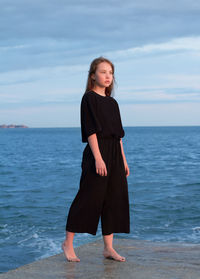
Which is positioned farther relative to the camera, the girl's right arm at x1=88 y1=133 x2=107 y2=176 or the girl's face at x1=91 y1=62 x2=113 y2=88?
the girl's face at x1=91 y1=62 x2=113 y2=88

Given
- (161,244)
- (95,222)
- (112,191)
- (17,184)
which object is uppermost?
(112,191)

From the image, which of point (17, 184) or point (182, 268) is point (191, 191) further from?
point (182, 268)

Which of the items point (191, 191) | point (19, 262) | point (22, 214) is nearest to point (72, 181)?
point (191, 191)

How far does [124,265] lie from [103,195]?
0.76 metres

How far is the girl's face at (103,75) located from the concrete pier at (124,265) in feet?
6.15

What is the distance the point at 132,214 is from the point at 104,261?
29.2 feet

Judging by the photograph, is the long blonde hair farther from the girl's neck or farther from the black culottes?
the black culottes

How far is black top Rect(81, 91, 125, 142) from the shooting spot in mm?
4133

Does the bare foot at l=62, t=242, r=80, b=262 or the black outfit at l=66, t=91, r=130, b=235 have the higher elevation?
the black outfit at l=66, t=91, r=130, b=235

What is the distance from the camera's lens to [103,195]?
13.8ft

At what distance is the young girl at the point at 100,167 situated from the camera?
Result: 13.6 ft

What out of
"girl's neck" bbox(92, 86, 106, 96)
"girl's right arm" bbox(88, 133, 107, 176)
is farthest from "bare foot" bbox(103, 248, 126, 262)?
"girl's neck" bbox(92, 86, 106, 96)

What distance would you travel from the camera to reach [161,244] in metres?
5.43

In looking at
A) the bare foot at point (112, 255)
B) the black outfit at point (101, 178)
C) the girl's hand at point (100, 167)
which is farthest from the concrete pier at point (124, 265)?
the girl's hand at point (100, 167)
